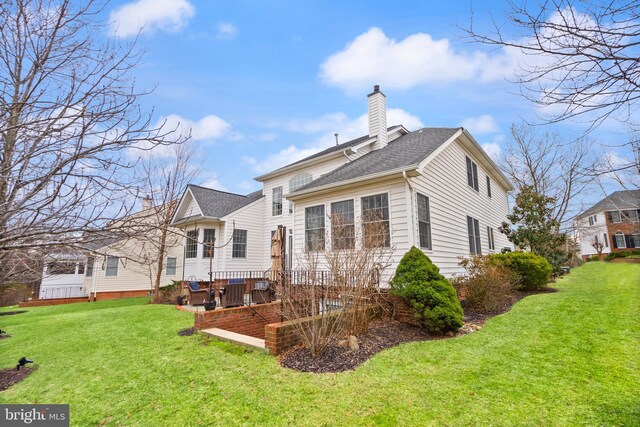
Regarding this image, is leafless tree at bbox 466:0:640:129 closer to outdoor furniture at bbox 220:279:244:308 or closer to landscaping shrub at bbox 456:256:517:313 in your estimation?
landscaping shrub at bbox 456:256:517:313

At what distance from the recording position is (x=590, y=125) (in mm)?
2926

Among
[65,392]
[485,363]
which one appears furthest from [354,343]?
[65,392]

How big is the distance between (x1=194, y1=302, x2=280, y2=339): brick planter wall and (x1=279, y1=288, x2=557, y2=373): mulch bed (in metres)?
1.59

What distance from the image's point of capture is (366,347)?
543 cm

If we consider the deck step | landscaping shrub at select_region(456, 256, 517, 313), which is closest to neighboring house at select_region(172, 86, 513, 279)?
landscaping shrub at select_region(456, 256, 517, 313)

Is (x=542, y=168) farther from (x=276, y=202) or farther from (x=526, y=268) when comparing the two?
(x=276, y=202)

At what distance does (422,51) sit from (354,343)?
5620 mm

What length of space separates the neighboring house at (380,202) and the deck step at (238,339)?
199cm

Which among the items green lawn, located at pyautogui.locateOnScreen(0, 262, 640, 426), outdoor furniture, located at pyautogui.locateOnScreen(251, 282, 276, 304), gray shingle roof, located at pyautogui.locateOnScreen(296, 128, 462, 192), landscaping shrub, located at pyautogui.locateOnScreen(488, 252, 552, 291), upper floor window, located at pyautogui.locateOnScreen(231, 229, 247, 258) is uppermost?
gray shingle roof, located at pyautogui.locateOnScreen(296, 128, 462, 192)

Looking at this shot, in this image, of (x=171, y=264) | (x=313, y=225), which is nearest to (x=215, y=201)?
(x=171, y=264)

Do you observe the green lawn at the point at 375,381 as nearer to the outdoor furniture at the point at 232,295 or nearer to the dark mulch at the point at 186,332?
the dark mulch at the point at 186,332

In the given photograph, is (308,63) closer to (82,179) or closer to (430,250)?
(430,250)

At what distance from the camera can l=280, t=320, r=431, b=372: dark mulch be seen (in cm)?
463

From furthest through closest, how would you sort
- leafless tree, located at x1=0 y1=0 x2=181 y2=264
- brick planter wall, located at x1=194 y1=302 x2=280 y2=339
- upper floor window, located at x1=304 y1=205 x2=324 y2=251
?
1. upper floor window, located at x1=304 y1=205 x2=324 y2=251
2. brick planter wall, located at x1=194 y1=302 x2=280 y2=339
3. leafless tree, located at x1=0 y1=0 x2=181 y2=264
